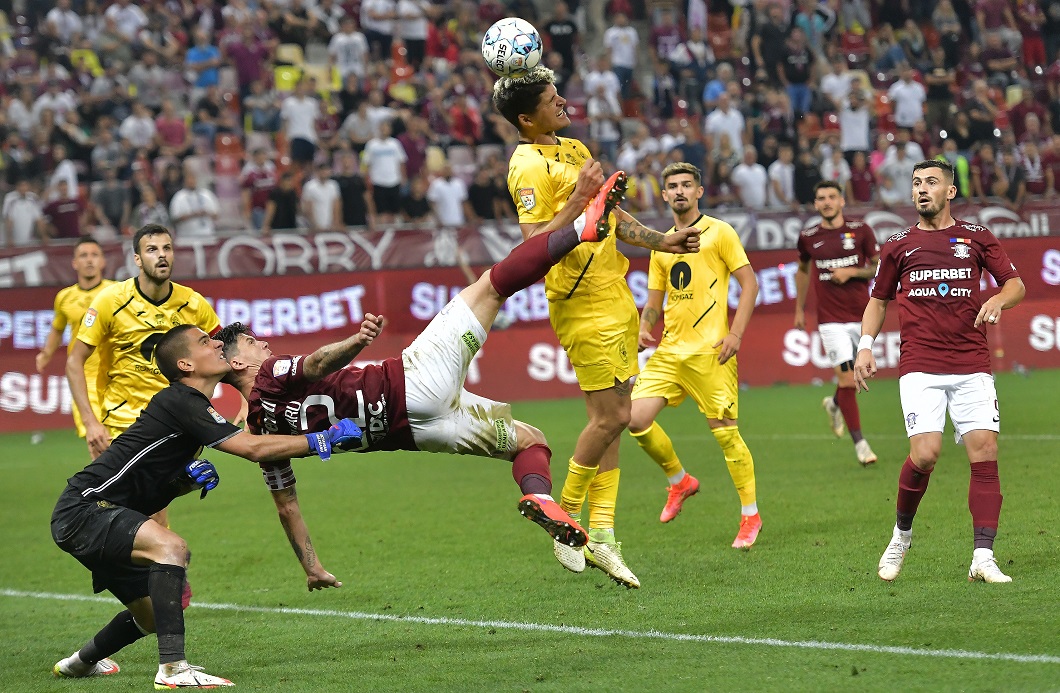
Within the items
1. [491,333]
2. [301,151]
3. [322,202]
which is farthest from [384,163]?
[491,333]

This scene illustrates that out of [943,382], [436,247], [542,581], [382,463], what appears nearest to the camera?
[943,382]

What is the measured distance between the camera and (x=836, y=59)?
87.5 ft

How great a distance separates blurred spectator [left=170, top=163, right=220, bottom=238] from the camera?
20422mm

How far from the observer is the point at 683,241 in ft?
24.5

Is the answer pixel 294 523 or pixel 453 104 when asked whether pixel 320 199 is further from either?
pixel 294 523

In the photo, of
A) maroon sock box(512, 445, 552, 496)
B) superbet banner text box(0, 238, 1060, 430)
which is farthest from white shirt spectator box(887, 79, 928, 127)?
maroon sock box(512, 445, 552, 496)

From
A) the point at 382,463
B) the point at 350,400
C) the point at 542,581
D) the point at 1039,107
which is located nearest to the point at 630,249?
the point at 382,463

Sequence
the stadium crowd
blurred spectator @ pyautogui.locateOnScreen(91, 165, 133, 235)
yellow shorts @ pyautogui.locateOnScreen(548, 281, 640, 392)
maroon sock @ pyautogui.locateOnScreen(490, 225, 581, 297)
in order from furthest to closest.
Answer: the stadium crowd < blurred spectator @ pyautogui.locateOnScreen(91, 165, 133, 235) < yellow shorts @ pyautogui.locateOnScreen(548, 281, 640, 392) < maroon sock @ pyautogui.locateOnScreen(490, 225, 581, 297)

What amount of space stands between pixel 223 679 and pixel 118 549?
0.78 metres

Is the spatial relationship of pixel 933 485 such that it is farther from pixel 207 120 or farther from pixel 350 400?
pixel 207 120

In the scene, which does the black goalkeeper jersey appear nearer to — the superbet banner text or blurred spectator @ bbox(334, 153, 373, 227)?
the superbet banner text

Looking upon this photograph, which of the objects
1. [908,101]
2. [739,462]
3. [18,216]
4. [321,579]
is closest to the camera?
[321,579]

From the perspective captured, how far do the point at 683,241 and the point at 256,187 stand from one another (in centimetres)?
1485

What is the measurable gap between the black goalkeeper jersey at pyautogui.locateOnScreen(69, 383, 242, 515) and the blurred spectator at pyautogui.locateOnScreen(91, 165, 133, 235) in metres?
14.4
